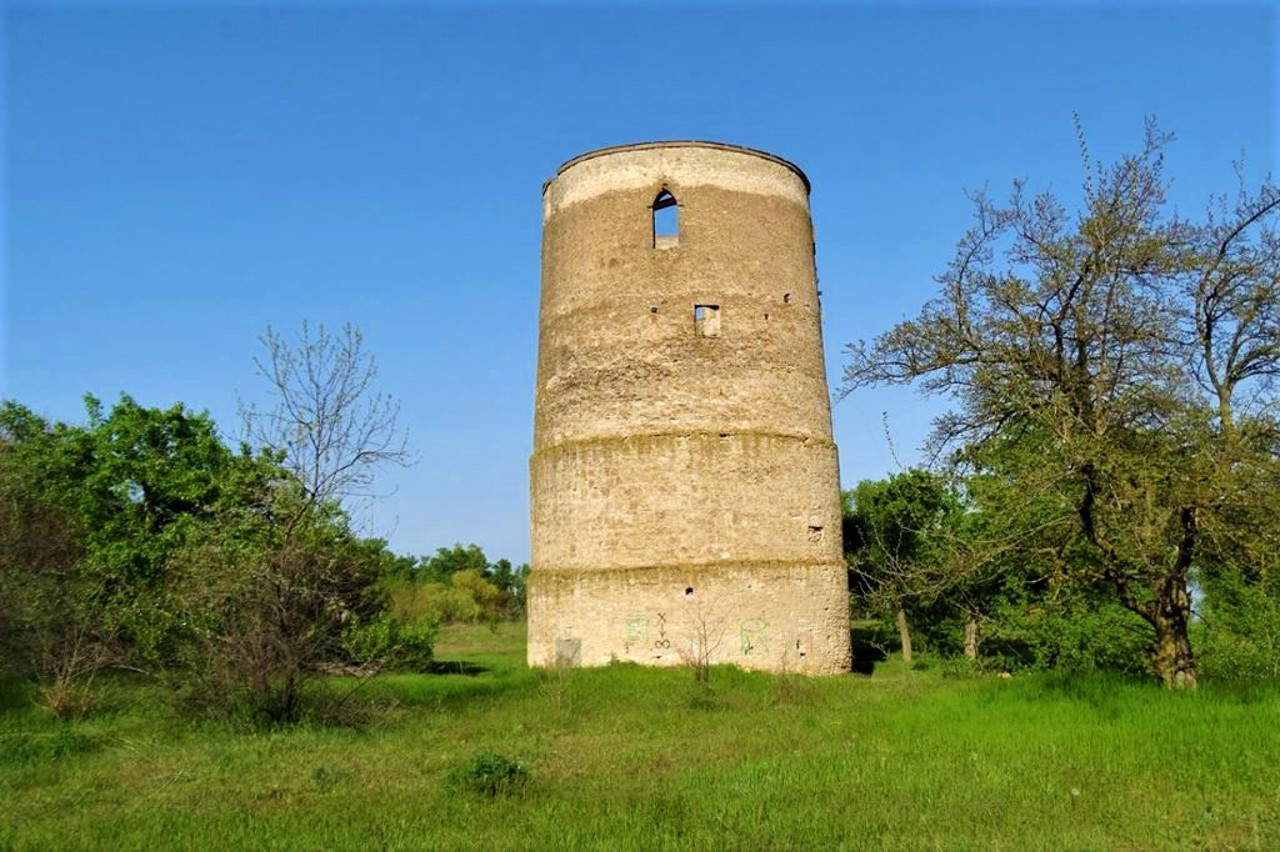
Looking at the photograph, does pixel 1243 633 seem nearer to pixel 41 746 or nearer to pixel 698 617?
pixel 698 617

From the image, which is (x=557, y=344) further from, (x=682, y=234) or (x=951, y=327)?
(x=951, y=327)

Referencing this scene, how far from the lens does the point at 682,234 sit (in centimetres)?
1648

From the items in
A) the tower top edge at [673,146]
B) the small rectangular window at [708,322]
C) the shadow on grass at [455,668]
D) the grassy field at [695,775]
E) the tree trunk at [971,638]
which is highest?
the tower top edge at [673,146]

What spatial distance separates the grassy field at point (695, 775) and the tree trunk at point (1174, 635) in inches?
21.9

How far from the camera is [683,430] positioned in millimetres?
15719

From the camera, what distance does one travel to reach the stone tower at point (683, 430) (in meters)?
15.3

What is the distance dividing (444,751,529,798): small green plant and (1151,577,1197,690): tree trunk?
6.74 meters

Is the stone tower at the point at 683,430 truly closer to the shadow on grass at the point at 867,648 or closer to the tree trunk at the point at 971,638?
the shadow on grass at the point at 867,648

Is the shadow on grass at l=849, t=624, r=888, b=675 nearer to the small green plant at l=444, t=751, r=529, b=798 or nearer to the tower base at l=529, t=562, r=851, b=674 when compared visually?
the tower base at l=529, t=562, r=851, b=674

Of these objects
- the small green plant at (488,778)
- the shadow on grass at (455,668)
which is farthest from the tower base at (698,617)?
the small green plant at (488,778)

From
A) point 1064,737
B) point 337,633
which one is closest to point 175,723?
point 337,633

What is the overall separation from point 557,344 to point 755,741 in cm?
931

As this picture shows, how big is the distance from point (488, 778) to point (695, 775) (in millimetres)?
1677

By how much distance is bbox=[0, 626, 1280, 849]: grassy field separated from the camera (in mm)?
5758
